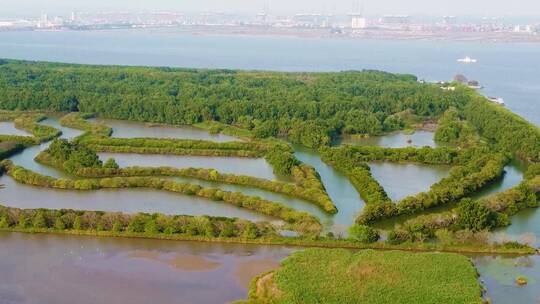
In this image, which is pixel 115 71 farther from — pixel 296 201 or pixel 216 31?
pixel 216 31

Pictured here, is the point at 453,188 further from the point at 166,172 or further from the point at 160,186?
the point at 166,172

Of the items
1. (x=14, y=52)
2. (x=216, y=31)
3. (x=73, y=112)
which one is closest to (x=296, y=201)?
(x=73, y=112)

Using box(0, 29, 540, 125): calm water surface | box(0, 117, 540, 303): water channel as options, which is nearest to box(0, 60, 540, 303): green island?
box(0, 117, 540, 303): water channel

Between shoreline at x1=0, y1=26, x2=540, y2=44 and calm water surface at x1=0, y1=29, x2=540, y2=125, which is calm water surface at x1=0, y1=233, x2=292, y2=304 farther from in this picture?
shoreline at x1=0, y1=26, x2=540, y2=44

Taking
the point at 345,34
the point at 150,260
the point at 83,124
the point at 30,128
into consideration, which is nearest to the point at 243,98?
the point at 83,124

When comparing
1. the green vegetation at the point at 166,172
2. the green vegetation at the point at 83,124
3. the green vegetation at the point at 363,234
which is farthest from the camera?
the green vegetation at the point at 83,124

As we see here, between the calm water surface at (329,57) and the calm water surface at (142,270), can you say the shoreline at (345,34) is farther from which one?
the calm water surface at (142,270)

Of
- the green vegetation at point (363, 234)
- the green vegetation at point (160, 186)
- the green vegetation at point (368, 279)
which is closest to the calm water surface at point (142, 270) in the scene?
the green vegetation at point (368, 279)
